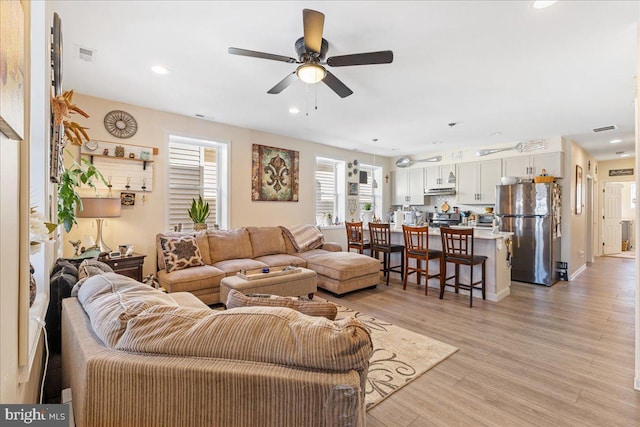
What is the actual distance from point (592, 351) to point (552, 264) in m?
2.85

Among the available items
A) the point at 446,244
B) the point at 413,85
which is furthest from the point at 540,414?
the point at 413,85

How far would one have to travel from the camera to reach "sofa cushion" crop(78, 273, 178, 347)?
100cm

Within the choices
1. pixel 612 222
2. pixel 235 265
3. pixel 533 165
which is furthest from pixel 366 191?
pixel 612 222

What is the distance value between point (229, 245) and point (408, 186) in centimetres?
493

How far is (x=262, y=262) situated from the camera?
165 inches

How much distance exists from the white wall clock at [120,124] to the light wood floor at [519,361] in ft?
11.5

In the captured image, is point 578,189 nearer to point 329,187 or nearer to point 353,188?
point 353,188

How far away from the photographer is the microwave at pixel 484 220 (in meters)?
6.00

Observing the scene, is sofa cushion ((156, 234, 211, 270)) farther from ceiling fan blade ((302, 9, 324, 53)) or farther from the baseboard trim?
the baseboard trim

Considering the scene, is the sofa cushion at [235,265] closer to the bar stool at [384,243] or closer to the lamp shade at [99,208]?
the lamp shade at [99,208]

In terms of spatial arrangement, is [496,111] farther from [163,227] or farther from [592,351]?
[163,227]

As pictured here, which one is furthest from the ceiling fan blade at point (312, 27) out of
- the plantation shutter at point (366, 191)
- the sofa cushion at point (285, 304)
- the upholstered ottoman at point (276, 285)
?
the plantation shutter at point (366, 191)

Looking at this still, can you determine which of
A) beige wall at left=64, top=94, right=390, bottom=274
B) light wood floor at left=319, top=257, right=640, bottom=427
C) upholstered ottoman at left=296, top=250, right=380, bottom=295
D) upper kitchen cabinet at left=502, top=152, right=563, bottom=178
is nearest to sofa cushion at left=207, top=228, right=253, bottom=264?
beige wall at left=64, top=94, right=390, bottom=274

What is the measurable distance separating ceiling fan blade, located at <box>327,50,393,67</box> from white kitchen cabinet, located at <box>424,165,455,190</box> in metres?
5.06
